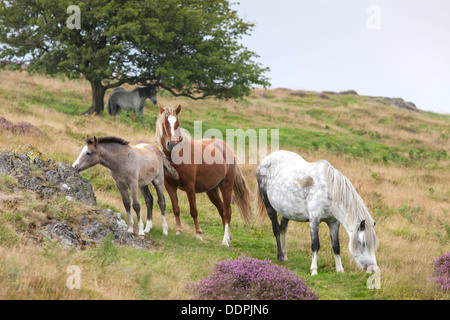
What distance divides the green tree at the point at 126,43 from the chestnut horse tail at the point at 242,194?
45.6 ft

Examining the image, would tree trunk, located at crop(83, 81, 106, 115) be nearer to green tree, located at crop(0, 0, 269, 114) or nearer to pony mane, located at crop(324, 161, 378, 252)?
green tree, located at crop(0, 0, 269, 114)

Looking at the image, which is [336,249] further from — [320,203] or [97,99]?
[97,99]

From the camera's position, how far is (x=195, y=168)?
11.9 m

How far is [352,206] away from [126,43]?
71.2 ft

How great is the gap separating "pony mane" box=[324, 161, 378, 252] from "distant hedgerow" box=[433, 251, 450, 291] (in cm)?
132

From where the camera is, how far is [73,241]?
29.3 feet

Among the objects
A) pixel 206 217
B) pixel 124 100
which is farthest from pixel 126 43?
pixel 206 217


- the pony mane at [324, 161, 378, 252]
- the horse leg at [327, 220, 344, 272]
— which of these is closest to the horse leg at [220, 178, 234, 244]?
the horse leg at [327, 220, 344, 272]

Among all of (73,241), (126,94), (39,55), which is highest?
(39,55)

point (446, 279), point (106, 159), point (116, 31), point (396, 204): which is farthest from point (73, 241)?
point (116, 31)

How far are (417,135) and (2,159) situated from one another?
36.8m

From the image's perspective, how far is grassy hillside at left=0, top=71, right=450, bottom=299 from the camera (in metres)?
7.14
